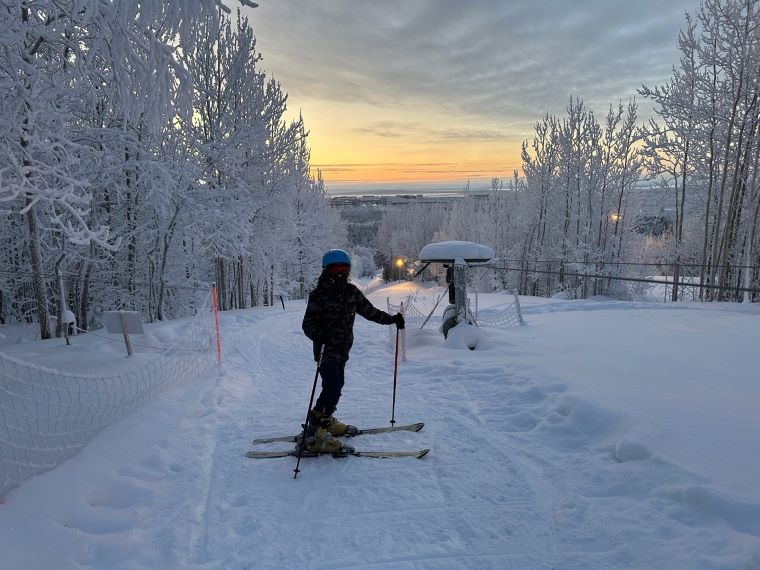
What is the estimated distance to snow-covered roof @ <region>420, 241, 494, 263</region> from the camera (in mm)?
9148

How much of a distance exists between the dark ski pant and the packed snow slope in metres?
0.49

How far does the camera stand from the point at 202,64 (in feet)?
54.6

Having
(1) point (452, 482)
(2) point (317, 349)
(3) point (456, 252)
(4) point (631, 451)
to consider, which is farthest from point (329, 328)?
(3) point (456, 252)

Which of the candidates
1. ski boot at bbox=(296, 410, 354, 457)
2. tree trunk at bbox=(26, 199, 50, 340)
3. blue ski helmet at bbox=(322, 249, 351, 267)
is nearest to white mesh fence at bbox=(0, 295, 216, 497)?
ski boot at bbox=(296, 410, 354, 457)

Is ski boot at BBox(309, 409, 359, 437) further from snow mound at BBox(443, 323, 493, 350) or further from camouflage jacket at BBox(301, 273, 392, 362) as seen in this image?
snow mound at BBox(443, 323, 493, 350)

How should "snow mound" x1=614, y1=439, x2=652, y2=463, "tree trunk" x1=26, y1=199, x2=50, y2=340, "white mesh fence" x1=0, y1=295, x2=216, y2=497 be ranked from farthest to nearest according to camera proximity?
"tree trunk" x1=26, y1=199, x2=50, y2=340
"white mesh fence" x1=0, y1=295, x2=216, y2=497
"snow mound" x1=614, y1=439, x2=652, y2=463

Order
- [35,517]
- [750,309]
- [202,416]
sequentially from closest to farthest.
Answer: [35,517] < [202,416] < [750,309]

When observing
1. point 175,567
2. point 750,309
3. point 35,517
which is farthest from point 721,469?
point 750,309

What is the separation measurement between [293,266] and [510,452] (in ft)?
102

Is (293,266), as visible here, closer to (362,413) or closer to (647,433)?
(362,413)

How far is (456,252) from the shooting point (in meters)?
9.16

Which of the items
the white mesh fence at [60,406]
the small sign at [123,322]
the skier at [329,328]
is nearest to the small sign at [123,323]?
the small sign at [123,322]

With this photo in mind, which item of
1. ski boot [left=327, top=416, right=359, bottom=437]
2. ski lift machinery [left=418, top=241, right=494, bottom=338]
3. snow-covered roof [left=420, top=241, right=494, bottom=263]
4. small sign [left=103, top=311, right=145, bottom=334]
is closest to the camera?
ski boot [left=327, top=416, right=359, bottom=437]

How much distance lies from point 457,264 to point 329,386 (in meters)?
5.08
